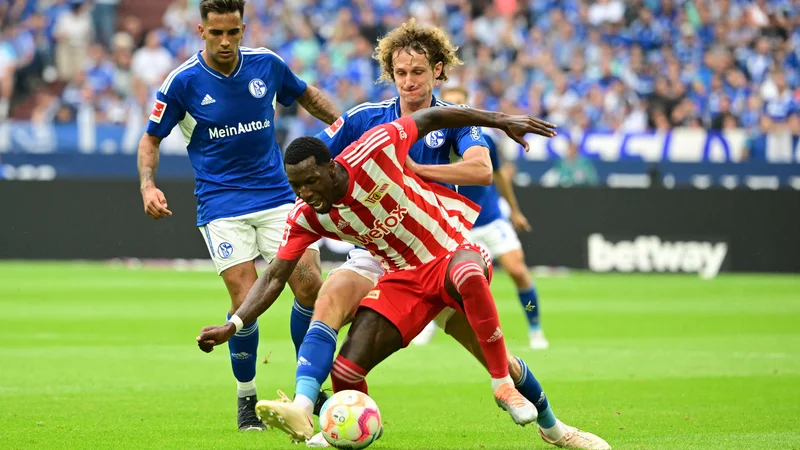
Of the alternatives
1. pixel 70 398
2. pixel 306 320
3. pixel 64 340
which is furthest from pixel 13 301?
pixel 306 320

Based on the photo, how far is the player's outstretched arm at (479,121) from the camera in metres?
6.49

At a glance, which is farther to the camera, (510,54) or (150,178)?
(510,54)

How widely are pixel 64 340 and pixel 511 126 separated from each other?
7.42 meters

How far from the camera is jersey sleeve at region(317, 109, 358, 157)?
281 inches

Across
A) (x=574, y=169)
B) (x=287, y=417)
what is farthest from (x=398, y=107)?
(x=574, y=169)

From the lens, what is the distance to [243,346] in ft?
25.7

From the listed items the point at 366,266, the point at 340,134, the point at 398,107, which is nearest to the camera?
the point at 366,266

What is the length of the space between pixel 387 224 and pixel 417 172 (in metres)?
0.35

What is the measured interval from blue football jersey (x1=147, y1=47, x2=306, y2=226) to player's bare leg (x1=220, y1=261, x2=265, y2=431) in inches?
15.2

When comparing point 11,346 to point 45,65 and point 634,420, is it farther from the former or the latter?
point 45,65

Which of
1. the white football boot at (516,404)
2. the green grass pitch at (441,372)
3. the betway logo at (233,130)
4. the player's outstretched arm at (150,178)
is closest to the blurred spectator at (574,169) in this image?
the green grass pitch at (441,372)

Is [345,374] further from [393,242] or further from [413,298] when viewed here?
[393,242]

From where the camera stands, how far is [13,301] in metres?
16.0

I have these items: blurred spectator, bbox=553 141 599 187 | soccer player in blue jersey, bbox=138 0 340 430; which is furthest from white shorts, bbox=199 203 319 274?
blurred spectator, bbox=553 141 599 187
